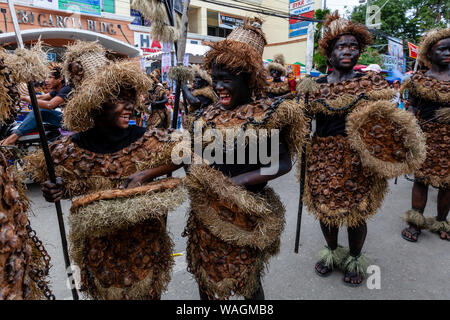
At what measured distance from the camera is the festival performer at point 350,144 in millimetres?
2553

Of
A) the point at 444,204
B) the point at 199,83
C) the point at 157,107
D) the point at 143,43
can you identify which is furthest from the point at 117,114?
the point at 143,43

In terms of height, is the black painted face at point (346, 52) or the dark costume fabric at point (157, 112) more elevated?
the black painted face at point (346, 52)

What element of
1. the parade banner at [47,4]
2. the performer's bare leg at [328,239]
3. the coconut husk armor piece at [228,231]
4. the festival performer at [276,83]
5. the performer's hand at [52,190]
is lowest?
the performer's bare leg at [328,239]

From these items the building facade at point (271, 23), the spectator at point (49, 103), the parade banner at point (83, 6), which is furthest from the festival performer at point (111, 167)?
the building facade at point (271, 23)

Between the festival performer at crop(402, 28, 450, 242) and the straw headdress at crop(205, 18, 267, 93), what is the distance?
251 centimetres

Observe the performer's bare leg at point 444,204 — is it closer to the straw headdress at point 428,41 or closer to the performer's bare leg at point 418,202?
the performer's bare leg at point 418,202

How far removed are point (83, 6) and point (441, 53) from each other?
13.8 m

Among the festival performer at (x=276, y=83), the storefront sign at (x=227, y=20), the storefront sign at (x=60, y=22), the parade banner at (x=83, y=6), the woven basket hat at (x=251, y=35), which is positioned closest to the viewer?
the woven basket hat at (x=251, y=35)

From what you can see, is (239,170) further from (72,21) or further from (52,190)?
(72,21)

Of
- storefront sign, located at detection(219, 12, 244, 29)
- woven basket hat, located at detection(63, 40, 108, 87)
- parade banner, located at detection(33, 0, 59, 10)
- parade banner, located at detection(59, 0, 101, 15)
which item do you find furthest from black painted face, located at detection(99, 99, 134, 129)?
storefront sign, located at detection(219, 12, 244, 29)

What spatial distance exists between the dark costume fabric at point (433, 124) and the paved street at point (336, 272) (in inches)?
32.3

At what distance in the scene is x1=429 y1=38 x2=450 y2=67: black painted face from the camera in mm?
3422

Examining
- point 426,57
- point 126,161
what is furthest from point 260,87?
point 426,57
